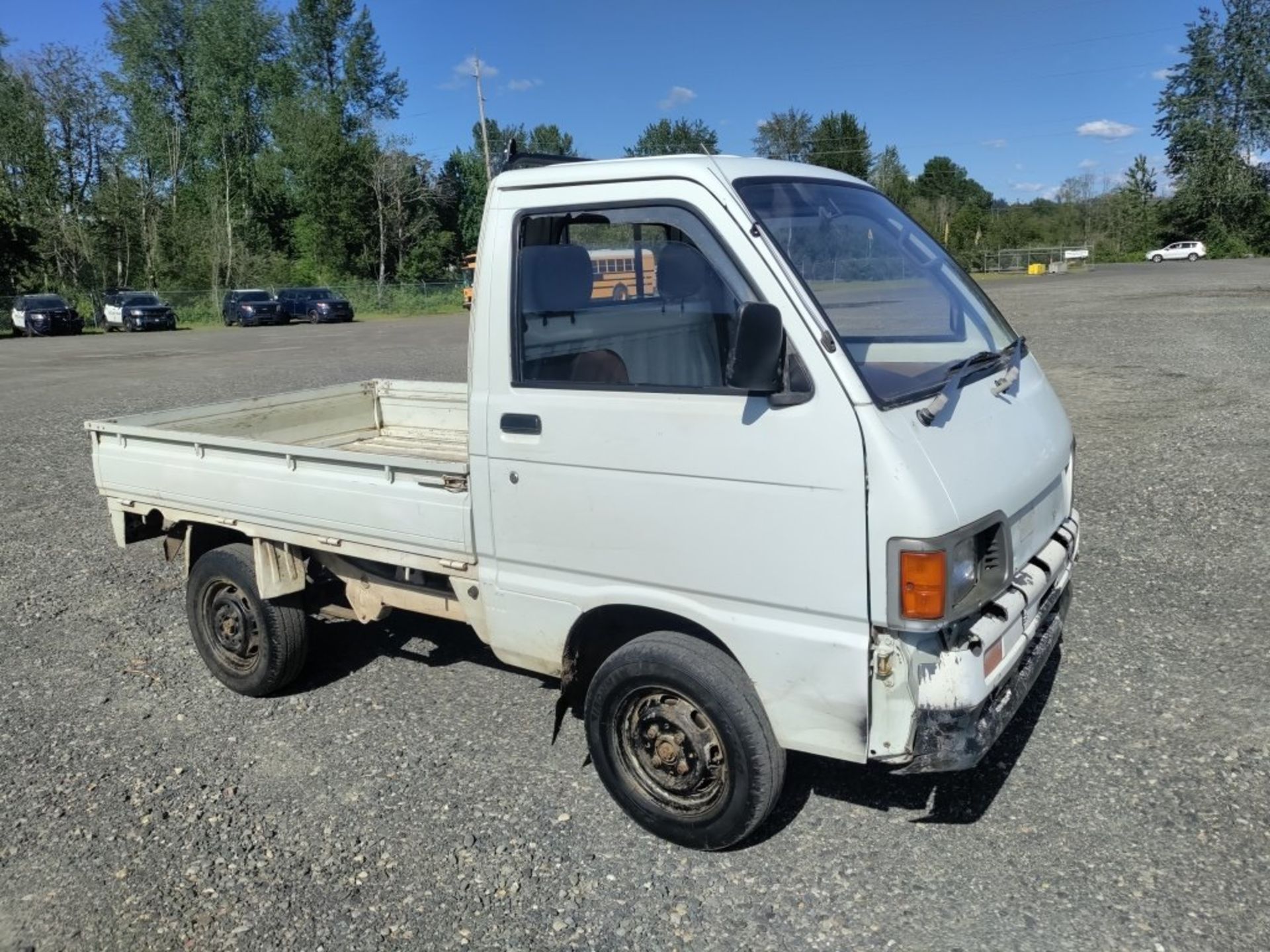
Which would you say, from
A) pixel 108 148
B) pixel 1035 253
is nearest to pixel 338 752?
pixel 108 148

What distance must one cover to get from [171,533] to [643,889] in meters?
3.31

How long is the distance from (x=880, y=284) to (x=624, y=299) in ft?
3.17

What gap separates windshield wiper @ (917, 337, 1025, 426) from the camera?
2.97 meters

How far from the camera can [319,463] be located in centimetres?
419

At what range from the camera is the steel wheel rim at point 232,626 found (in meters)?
4.75

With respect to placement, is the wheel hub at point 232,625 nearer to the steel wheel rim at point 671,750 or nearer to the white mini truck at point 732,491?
the white mini truck at point 732,491

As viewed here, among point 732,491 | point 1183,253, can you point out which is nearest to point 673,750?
point 732,491

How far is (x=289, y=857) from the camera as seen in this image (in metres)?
3.55

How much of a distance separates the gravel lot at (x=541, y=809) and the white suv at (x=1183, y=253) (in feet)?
239

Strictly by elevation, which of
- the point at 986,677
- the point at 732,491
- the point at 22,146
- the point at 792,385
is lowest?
the point at 986,677

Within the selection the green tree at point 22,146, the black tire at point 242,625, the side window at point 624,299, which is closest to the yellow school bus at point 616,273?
the side window at point 624,299

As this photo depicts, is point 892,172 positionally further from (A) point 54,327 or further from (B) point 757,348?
(B) point 757,348

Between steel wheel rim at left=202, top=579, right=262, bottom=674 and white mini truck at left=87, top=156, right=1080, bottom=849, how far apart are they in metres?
0.69

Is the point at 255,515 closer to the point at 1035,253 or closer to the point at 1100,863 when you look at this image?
the point at 1100,863
